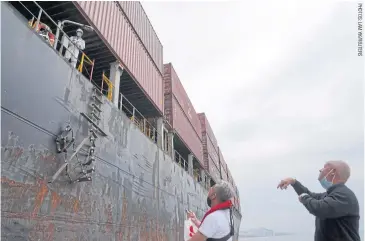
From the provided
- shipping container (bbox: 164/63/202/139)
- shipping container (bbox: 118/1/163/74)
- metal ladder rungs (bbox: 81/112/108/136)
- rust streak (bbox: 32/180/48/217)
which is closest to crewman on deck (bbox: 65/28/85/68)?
metal ladder rungs (bbox: 81/112/108/136)

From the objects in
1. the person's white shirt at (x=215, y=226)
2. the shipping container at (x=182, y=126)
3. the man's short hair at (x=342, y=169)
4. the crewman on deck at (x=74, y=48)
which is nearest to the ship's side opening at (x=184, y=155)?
the shipping container at (x=182, y=126)

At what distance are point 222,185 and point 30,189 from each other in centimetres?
338

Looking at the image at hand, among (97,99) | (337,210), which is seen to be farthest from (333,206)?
(97,99)

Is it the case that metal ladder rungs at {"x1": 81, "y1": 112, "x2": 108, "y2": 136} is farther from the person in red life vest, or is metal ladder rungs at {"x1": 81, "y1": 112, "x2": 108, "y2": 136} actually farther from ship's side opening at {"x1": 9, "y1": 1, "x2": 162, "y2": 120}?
the person in red life vest

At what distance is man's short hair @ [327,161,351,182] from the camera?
→ 284 cm

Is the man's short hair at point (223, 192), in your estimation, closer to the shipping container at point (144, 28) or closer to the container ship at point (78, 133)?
the container ship at point (78, 133)

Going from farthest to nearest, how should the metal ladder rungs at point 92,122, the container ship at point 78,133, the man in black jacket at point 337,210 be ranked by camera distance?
1. the metal ladder rungs at point 92,122
2. the container ship at point 78,133
3. the man in black jacket at point 337,210

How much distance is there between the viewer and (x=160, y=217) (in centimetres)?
1047

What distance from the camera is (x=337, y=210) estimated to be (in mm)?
2596

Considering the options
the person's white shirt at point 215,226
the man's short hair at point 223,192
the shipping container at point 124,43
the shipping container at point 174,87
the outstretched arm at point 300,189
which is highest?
the shipping container at point 174,87

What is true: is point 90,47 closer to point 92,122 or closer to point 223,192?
point 92,122

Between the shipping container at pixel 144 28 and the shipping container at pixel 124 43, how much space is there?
1.23 ft

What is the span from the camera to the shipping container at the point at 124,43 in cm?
806

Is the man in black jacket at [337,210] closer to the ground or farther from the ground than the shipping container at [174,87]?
closer to the ground
